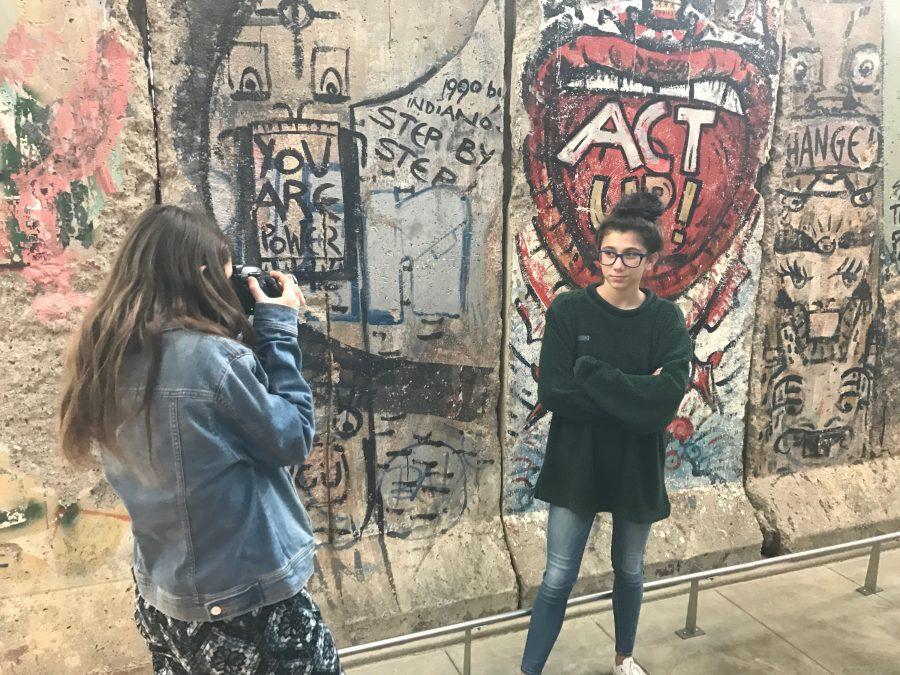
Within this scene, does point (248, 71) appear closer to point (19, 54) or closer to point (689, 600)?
point (19, 54)

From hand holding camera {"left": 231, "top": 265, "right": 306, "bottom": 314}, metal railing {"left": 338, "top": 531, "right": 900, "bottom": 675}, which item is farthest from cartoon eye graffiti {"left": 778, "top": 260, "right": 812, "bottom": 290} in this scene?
hand holding camera {"left": 231, "top": 265, "right": 306, "bottom": 314}

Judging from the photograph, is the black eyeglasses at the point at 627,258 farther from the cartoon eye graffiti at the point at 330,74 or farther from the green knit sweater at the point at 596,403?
the cartoon eye graffiti at the point at 330,74

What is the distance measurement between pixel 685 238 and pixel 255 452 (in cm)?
271

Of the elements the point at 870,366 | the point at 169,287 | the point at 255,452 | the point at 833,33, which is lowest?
the point at 870,366

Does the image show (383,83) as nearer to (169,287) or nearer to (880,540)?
(169,287)

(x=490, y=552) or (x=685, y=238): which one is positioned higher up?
(x=685, y=238)

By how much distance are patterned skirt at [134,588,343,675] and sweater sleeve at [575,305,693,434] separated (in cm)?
109

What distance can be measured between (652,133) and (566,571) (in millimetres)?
2167

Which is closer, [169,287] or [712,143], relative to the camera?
[169,287]

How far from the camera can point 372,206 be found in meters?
2.93

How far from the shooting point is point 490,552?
3293mm

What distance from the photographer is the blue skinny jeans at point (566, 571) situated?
2.33 meters

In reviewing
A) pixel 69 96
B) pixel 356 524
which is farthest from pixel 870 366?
pixel 69 96

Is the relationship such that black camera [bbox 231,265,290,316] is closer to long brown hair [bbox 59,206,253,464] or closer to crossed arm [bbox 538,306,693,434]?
long brown hair [bbox 59,206,253,464]
